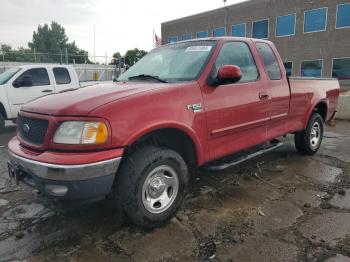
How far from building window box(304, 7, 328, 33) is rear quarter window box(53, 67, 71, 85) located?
71.8 feet

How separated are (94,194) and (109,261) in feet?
1.82

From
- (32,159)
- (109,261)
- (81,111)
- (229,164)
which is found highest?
(81,111)

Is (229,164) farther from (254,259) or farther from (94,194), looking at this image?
(94,194)

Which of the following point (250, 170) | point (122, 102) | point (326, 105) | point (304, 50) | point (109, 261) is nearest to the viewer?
point (109, 261)

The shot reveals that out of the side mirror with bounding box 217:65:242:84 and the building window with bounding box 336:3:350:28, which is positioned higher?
the building window with bounding box 336:3:350:28

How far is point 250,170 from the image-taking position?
5215 mm

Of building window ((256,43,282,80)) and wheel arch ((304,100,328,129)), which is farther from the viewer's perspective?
wheel arch ((304,100,328,129))

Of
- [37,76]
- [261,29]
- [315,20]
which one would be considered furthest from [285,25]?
[37,76]

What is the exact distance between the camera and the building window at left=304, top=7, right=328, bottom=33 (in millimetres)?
25656

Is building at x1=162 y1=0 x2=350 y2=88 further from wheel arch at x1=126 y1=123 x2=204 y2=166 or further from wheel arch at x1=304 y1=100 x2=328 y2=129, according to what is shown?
wheel arch at x1=126 y1=123 x2=204 y2=166

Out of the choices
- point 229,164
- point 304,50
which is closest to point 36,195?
point 229,164

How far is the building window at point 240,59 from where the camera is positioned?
418 centimetres

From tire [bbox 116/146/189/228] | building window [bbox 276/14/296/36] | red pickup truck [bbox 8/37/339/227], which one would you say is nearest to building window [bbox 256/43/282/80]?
red pickup truck [bbox 8/37/339/227]

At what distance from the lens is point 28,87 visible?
932 centimetres
